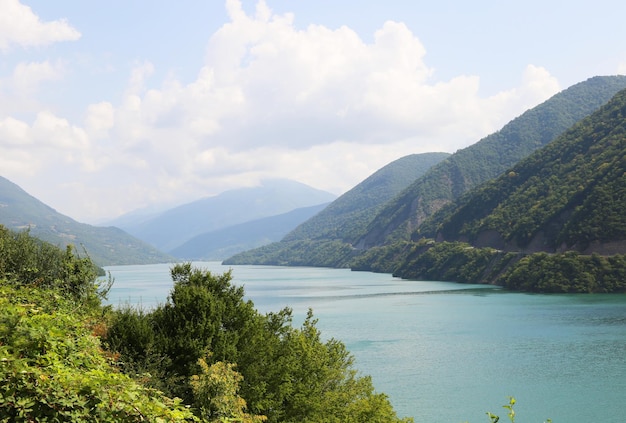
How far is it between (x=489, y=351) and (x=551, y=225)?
92.1m

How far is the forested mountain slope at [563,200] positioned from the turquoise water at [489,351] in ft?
76.2

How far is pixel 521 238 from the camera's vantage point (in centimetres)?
14425

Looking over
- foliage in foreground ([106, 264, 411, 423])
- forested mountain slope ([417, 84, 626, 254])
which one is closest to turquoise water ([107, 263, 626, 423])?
foliage in foreground ([106, 264, 411, 423])

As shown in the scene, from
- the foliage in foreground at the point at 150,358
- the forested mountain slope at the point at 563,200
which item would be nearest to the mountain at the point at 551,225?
the forested mountain slope at the point at 563,200

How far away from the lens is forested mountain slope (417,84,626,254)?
121125 millimetres

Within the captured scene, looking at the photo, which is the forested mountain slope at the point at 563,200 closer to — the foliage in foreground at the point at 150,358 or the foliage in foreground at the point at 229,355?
the foliage in foreground at the point at 150,358

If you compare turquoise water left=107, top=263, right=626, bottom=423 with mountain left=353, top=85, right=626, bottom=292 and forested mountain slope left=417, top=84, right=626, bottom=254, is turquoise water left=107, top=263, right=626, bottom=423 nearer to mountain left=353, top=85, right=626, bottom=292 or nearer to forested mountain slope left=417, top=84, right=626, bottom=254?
mountain left=353, top=85, right=626, bottom=292

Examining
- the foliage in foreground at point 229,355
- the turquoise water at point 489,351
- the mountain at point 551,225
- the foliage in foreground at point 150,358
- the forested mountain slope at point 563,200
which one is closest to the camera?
the foliage in foreground at point 150,358

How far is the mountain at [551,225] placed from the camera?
115m

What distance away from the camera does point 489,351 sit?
59.3 meters

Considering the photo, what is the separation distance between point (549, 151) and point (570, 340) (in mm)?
133893

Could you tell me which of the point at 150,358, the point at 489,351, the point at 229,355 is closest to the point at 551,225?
the point at 489,351

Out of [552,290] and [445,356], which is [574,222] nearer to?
[552,290]

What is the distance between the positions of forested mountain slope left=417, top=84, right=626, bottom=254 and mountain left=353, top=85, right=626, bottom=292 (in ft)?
0.83
